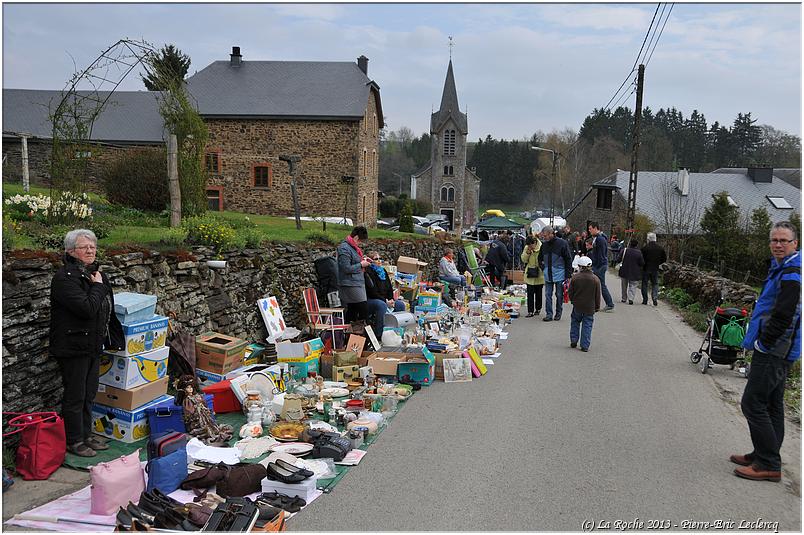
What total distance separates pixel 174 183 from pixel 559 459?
27.9 feet

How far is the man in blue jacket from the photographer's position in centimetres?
543

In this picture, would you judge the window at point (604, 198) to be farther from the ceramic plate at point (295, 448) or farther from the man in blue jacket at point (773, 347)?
the ceramic plate at point (295, 448)

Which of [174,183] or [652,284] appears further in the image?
[652,284]

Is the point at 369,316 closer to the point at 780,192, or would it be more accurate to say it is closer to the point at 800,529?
the point at 800,529

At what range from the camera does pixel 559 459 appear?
6148 mm

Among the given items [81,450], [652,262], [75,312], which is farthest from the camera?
[652,262]

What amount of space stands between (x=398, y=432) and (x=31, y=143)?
32028 mm

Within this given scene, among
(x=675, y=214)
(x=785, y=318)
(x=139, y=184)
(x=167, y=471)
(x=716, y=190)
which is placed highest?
(x=716, y=190)

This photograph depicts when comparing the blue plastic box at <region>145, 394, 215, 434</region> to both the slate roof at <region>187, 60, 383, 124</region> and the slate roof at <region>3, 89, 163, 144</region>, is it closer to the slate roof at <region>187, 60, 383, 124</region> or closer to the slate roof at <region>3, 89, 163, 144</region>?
the slate roof at <region>187, 60, 383, 124</region>

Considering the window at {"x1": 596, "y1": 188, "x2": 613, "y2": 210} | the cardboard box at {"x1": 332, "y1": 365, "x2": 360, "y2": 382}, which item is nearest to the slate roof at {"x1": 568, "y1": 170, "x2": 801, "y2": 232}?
the window at {"x1": 596, "y1": 188, "x2": 613, "y2": 210}

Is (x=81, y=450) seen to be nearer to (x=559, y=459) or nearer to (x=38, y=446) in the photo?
(x=38, y=446)

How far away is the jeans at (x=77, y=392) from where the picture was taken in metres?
5.73

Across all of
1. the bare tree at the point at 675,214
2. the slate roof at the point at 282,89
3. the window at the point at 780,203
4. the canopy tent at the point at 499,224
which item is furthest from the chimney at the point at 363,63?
the window at the point at 780,203

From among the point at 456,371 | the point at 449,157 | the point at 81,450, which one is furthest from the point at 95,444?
the point at 449,157
